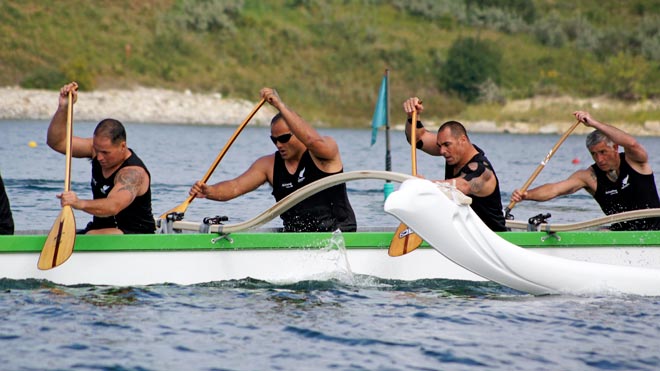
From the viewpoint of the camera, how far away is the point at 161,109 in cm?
5494

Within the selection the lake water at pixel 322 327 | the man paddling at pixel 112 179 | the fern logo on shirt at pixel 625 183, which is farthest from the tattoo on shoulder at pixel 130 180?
the fern logo on shirt at pixel 625 183

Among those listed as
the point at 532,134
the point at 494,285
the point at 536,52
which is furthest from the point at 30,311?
the point at 536,52

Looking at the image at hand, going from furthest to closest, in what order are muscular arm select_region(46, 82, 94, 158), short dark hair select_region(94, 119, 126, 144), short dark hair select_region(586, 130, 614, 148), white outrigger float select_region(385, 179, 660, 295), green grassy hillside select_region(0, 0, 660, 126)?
green grassy hillside select_region(0, 0, 660, 126), short dark hair select_region(586, 130, 614, 148), muscular arm select_region(46, 82, 94, 158), short dark hair select_region(94, 119, 126, 144), white outrigger float select_region(385, 179, 660, 295)

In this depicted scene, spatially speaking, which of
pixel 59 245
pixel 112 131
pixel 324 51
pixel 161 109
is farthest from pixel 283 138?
pixel 324 51

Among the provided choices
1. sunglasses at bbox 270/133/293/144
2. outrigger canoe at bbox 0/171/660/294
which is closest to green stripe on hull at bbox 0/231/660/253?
outrigger canoe at bbox 0/171/660/294

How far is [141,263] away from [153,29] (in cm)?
5660

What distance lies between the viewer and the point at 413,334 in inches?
310

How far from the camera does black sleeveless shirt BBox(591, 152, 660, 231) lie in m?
10.3

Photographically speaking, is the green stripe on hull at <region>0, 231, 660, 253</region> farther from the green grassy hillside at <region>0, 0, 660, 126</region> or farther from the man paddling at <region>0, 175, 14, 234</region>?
the green grassy hillside at <region>0, 0, 660, 126</region>

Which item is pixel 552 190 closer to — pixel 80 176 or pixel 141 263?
pixel 141 263

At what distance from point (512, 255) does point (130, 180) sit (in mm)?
3223

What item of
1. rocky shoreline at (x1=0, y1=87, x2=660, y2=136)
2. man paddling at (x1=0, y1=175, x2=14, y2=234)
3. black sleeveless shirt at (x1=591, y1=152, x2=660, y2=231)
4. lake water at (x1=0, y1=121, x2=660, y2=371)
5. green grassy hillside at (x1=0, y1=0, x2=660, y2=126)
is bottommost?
lake water at (x1=0, y1=121, x2=660, y2=371)

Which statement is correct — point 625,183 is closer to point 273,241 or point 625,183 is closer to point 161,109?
point 273,241

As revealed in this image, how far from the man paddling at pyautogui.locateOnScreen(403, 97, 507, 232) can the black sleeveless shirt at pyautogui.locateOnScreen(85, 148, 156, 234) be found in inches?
102
